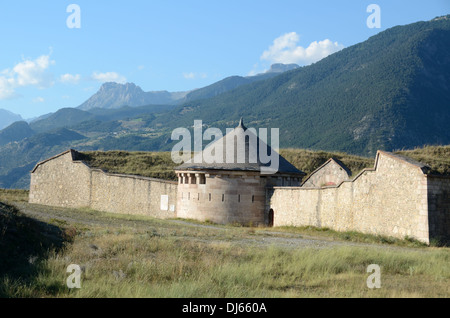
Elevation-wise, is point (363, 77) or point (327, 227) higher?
point (363, 77)

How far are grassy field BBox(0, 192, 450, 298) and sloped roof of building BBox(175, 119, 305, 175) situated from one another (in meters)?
10.2

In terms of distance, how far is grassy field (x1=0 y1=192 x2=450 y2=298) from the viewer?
901 centimetres

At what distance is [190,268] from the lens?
10789 millimetres

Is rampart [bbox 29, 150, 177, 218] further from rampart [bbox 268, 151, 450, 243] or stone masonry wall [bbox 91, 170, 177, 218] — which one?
rampart [bbox 268, 151, 450, 243]

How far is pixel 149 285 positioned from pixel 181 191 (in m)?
17.0

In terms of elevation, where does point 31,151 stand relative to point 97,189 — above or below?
above

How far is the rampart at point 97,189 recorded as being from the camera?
28.5 metres

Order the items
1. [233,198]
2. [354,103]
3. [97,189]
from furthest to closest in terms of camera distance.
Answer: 1. [354,103]
2. [97,189]
3. [233,198]

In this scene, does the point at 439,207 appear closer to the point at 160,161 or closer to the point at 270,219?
the point at 270,219

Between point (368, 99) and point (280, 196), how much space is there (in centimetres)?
7158

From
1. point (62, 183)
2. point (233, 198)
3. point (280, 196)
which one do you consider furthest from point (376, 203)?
point (62, 183)

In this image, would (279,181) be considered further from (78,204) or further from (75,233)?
(78,204)
